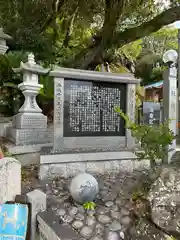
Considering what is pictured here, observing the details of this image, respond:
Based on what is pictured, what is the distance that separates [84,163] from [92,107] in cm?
119

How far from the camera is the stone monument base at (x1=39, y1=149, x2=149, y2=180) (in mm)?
3944

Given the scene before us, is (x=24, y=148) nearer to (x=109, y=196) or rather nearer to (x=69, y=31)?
(x=109, y=196)

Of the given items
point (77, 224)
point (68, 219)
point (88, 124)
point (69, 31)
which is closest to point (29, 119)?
point (88, 124)

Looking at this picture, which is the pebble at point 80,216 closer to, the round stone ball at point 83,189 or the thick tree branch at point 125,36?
the round stone ball at point 83,189

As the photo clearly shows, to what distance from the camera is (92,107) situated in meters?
4.71

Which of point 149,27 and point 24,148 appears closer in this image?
point 24,148

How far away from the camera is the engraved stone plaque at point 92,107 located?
4496mm

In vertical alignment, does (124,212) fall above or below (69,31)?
below

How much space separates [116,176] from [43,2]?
6460 mm

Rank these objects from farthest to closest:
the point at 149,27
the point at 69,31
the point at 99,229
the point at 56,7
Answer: the point at 69,31 → the point at 56,7 → the point at 149,27 → the point at 99,229

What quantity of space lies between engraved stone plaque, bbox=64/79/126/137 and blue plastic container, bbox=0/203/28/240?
216 cm

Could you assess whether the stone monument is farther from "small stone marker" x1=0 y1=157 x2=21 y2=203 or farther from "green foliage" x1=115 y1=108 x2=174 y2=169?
"green foliage" x1=115 y1=108 x2=174 y2=169

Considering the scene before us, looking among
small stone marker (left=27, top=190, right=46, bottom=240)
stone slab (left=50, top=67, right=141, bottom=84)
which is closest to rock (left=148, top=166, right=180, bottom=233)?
small stone marker (left=27, top=190, right=46, bottom=240)

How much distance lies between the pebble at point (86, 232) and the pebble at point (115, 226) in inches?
9.2
